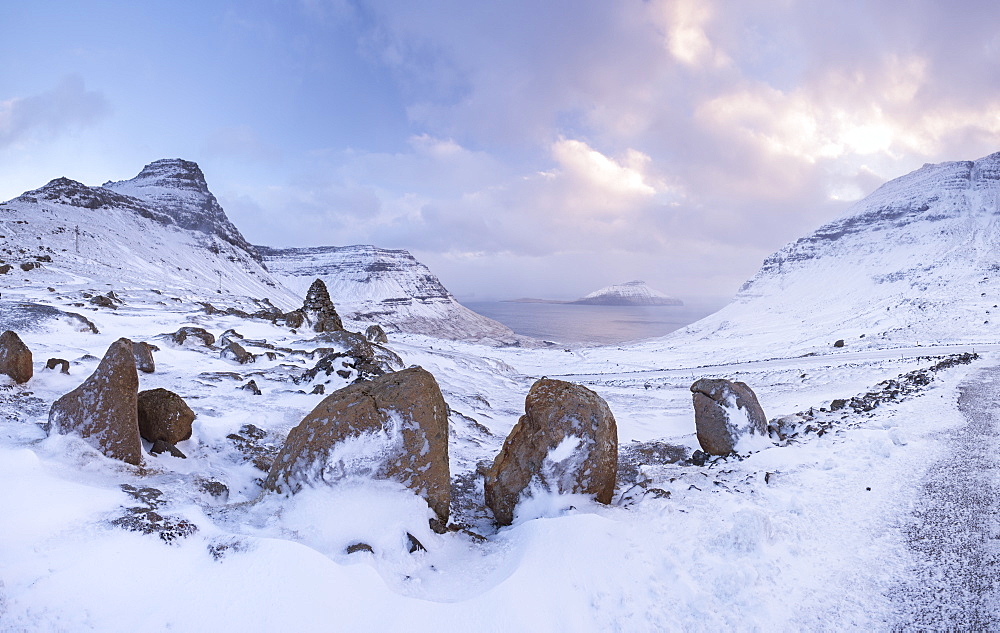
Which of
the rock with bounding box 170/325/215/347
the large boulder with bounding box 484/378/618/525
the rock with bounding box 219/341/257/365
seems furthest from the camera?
the rock with bounding box 170/325/215/347

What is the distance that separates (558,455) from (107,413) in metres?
7.44

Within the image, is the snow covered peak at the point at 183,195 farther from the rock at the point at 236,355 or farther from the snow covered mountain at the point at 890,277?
the snow covered mountain at the point at 890,277

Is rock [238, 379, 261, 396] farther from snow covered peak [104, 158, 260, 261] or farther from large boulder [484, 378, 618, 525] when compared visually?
snow covered peak [104, 158, 260, 261]

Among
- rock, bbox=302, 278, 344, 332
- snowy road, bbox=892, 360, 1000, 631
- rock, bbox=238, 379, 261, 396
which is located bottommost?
snowy road, bbox=892, 360, 1000, 631

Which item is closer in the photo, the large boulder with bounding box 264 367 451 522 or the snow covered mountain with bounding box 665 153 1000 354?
the large boulder with bounding box 264 367 451 522

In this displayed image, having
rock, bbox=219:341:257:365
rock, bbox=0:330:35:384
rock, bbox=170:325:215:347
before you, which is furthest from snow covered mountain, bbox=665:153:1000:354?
rock, bbox=0:330:35:384

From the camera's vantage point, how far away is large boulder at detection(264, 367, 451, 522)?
6465 mm

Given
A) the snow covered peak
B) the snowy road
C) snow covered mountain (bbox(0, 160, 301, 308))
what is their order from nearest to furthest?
the snowy road, snow covered mountain (bbox(0, 160, 301, 308)), the snow covered peak

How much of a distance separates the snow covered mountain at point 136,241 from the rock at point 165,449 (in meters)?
36.1

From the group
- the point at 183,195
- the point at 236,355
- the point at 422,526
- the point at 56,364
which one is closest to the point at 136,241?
the point at 183,195

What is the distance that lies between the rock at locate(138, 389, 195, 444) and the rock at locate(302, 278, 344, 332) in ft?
74.0

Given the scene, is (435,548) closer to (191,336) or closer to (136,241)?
(191,336)

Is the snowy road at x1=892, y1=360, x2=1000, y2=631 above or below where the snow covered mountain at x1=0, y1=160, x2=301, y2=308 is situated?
below

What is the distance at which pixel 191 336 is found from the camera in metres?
18.3
